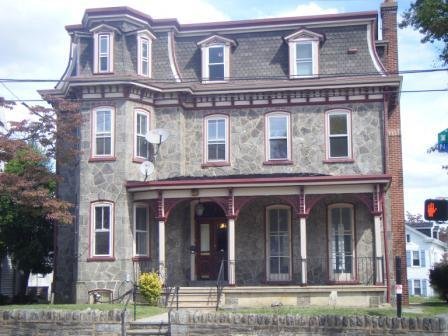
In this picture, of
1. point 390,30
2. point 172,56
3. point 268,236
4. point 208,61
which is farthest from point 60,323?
point 390,30

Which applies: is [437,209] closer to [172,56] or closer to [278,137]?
[278,137]

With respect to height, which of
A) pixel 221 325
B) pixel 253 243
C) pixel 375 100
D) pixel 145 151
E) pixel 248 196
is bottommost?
pixel 221 325

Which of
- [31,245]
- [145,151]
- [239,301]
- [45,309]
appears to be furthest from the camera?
[31,245]

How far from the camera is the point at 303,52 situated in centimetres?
2628

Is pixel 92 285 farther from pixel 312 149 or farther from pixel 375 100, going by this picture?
pixel 375 100

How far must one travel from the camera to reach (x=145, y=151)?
25.4 metres

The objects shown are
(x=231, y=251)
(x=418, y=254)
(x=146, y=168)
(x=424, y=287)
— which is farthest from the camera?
(x=418, y=254)

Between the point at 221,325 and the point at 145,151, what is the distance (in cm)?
988

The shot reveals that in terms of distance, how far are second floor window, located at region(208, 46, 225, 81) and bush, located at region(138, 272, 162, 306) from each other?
8210 mm

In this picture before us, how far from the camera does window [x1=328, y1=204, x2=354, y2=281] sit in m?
24.5

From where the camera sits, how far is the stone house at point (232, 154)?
2403 cm

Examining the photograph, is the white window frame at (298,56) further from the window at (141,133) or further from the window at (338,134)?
the window at (141,133)

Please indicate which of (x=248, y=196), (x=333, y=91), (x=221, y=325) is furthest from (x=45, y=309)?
(x=333, y=91)

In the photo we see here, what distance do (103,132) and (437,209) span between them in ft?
51.9
